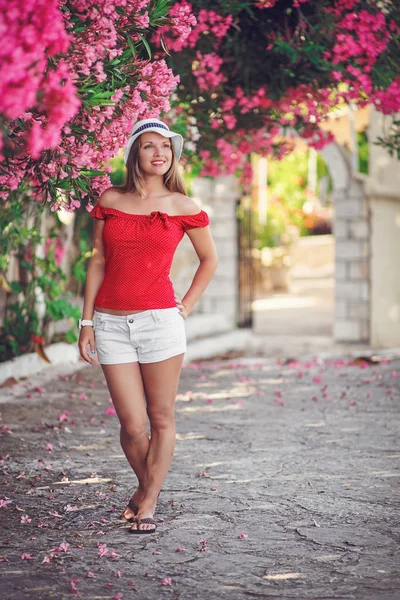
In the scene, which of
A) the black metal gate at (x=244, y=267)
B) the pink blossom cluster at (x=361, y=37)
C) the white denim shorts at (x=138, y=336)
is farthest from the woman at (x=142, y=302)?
the black metal gate at (x=244, y=267)

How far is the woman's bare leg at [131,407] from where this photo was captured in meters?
3.80

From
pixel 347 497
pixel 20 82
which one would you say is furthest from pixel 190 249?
pixel 20 82

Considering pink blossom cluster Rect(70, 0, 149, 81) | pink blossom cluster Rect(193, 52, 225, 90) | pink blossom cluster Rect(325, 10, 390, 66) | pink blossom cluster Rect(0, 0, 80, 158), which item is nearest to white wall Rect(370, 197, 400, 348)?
pink blossom cluster Rect(193, 52, 225, 90)

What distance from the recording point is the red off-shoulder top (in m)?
3.79

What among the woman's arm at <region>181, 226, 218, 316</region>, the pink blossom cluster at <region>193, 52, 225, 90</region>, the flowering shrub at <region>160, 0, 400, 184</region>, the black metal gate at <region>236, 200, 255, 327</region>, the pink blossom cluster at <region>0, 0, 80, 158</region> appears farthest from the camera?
the black metal gate at <region>236, 200, 255, 327</region>

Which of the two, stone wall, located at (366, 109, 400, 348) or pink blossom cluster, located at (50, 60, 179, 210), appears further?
stone wall, located at (366, 109, 400, 348)

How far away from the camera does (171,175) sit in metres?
3.97

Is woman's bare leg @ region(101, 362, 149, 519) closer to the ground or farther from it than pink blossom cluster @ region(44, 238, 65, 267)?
closer to the ground

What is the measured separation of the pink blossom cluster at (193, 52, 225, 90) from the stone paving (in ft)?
7.54

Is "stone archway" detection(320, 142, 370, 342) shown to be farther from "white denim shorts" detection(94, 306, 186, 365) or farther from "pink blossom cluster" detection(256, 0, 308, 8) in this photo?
"white denim shorts" detection(94, 306, 186, 365)

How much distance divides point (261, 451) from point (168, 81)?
233cm

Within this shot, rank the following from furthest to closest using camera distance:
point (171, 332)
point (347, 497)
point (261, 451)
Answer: point (261, 451) → point (347, 497) → point (171, 332)

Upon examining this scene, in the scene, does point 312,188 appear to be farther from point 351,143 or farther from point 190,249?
point 190,249

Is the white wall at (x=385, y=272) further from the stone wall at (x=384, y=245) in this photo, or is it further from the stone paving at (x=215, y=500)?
the stone paving at (x=215, y=500)
